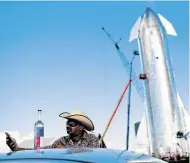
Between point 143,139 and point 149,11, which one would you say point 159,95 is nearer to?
point 143,139

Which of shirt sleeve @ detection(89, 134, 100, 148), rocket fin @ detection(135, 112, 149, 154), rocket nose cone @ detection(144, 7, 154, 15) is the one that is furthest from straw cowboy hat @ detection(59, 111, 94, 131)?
rocket nose cone @ detection(144, 7, 154, 15)

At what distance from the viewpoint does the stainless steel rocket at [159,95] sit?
56344mm

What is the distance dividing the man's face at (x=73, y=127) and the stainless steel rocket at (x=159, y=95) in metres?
50.3

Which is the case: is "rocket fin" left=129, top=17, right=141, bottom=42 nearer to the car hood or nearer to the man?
the man

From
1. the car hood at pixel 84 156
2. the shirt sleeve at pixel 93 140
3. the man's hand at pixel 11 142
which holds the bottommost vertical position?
the car hood at pixel 84 156

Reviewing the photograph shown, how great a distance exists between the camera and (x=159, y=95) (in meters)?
56.4

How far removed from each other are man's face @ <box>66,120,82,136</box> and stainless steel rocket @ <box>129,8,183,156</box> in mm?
50341

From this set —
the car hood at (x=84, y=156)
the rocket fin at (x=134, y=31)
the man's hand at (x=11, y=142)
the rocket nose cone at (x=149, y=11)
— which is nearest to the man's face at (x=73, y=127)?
the man's hand at (x=11, y=142)

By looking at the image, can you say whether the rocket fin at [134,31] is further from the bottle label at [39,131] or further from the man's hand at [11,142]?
the man's hand at [11,142]

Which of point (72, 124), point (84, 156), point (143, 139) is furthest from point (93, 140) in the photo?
point (143, 139)

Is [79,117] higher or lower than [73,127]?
higher

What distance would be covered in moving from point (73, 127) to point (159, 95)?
50.7 meters

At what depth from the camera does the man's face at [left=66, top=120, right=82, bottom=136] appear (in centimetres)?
632

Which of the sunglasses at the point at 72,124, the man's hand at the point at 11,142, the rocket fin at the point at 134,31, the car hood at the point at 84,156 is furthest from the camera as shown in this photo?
the rocket fin at the point at 134,31
